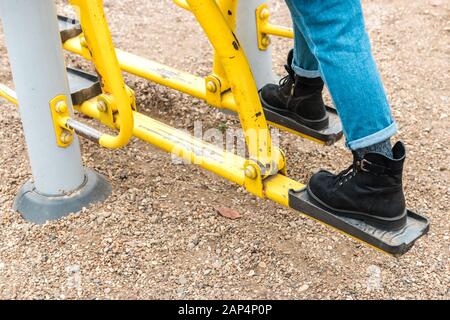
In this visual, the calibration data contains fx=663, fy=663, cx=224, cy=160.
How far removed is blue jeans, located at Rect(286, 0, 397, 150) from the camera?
1672 millimetres

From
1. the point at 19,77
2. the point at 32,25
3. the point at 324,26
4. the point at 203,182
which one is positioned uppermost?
the point at 324,26

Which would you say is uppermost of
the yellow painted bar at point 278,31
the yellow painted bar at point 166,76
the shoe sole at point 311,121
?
the yellow painted bar at point 278,31

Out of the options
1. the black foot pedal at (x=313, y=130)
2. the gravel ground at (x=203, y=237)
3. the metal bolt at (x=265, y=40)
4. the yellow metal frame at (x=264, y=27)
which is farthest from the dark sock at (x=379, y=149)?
the metal bolt at (x=265, y=40)

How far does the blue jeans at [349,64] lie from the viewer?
1672mm

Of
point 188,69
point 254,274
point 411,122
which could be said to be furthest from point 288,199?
point 188,69

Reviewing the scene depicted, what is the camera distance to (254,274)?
218 cm

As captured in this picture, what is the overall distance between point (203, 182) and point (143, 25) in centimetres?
153

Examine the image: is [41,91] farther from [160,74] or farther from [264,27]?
[264,27]

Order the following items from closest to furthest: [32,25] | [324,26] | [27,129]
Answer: [324,26] < [32,25] < [27,129]

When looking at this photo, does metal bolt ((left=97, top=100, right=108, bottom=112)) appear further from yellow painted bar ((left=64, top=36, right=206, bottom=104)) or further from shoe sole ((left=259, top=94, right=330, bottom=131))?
shoe sole ((left=259, top=94, right=330, bottom=131))

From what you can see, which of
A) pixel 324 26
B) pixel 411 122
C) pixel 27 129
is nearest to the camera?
pixel 324 26

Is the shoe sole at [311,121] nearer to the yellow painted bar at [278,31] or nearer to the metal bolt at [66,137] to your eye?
the yellow painted bar at [278,31]

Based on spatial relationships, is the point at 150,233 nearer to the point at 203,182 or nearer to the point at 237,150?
the point at 203,182

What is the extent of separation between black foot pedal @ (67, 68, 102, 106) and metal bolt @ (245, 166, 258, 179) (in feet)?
2.56
